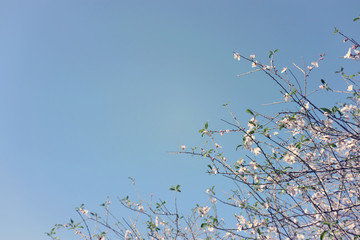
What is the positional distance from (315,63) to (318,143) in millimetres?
1123

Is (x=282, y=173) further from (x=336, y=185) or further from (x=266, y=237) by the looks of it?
(x=266, y=237)

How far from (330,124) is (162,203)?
130 inches

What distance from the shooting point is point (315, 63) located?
367cm

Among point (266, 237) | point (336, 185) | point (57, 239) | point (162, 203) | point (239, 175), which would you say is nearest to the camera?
point (239, 175)

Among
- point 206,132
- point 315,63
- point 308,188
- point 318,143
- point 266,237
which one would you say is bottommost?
point 266,237

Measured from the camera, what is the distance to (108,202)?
19.9ft

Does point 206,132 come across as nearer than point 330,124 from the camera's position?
No

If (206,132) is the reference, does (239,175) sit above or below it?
below

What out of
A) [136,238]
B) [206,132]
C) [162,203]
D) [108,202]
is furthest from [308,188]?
[108,202]

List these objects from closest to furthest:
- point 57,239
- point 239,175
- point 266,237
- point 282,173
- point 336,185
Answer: point 282,173
point 239,175
point 336,185
point 266,237
point 57,239

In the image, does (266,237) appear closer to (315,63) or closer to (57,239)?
(315,63)

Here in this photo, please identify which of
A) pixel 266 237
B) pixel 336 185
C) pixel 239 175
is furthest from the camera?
pixel 266 237

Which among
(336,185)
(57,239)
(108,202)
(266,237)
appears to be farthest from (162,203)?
(336,185)

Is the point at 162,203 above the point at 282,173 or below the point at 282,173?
above
